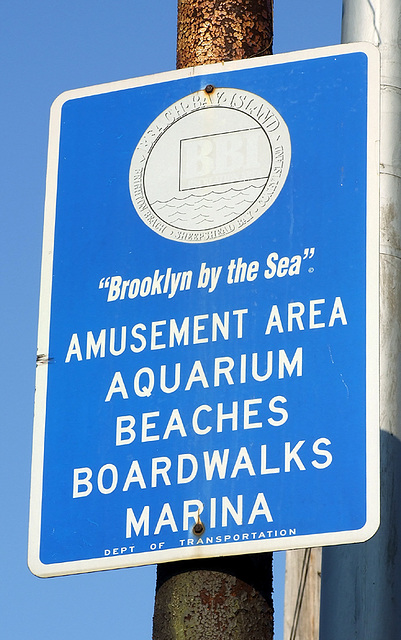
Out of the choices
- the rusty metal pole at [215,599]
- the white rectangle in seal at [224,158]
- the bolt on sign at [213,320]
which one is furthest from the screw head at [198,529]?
the white rectangle in seal at [224,158]

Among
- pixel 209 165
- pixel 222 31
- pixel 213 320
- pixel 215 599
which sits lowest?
pixel 215 599

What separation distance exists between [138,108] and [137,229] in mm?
442

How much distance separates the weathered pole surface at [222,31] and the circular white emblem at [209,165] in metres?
0.35

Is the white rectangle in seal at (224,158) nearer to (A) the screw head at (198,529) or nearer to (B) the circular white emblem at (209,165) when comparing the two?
(B) the circular white emblem at (209,165)

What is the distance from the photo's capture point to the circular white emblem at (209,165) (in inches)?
163

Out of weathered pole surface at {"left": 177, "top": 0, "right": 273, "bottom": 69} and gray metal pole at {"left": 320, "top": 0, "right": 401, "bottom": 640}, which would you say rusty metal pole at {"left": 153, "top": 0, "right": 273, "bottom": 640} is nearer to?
weathered pole surface at {"left": 177, "top": 0, "right": 273, "bottom": 69}

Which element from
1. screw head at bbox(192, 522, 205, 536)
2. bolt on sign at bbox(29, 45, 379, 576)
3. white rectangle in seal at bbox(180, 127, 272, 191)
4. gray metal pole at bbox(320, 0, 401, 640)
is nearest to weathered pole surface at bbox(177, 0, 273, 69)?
bolt on sign at bbox(29, 45, 379, 576)

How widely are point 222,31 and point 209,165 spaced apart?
Result: 681mm

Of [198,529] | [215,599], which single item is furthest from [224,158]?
[215,599]

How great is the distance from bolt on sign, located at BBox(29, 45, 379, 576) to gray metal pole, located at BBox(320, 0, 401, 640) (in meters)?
2.29

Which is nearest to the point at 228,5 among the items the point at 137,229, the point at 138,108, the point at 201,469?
the point at 138,108

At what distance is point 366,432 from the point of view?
3.70m

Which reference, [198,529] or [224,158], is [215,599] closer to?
[198,529]

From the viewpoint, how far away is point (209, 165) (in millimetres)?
4227
